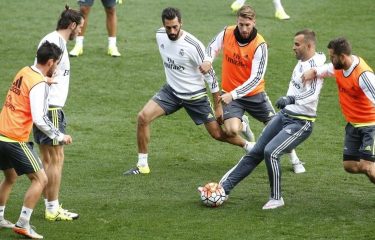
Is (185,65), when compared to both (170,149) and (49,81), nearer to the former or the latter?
(170,149)

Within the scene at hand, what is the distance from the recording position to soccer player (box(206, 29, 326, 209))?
440 inches

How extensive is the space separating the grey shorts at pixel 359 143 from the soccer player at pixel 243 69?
1.56 m

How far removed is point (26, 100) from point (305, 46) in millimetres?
3510

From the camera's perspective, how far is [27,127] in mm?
10055

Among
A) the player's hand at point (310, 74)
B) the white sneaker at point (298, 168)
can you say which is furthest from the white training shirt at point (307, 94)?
the white sneaker at point (298, 168)

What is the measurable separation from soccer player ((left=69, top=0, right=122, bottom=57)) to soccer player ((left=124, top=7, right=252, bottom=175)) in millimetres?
4945

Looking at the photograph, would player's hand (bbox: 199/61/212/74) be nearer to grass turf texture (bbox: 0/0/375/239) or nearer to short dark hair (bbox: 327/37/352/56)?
grass turf texture (bbox: 0/0/375/239)

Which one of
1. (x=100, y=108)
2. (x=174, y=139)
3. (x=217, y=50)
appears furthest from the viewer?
(x=100, y=108)

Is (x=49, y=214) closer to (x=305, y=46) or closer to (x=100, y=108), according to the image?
(x=305, y=46)

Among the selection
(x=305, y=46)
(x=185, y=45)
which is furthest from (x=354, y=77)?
(x=185, y=45)

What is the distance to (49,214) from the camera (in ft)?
35.3

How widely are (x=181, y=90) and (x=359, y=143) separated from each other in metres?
2.71

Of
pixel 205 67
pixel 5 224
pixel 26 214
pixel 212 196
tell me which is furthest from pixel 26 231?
pixel 205 67

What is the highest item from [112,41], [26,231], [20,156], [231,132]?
[112,41]
